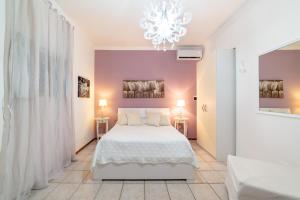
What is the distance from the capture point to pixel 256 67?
9.07ft

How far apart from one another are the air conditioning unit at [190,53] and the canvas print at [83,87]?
2.65m

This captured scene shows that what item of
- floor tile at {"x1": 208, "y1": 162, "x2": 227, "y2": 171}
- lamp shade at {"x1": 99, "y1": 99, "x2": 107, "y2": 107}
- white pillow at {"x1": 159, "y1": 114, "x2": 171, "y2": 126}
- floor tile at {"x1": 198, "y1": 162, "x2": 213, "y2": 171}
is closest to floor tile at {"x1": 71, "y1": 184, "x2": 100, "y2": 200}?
floor tile at {"x1": 198, "y1": 162, "x2": 213, "y2": 171}

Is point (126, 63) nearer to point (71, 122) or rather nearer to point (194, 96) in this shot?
point (194, 96)

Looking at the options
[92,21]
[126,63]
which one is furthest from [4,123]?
[126,63]

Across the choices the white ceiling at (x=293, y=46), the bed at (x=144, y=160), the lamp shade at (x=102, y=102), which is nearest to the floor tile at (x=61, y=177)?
the bed at (x=144, y=160)

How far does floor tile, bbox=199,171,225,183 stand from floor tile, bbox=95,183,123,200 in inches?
51.8

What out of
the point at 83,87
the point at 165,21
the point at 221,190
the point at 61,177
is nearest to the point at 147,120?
the point at 83,87

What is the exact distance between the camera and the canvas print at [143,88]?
5.31m

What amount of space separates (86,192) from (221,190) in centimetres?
180

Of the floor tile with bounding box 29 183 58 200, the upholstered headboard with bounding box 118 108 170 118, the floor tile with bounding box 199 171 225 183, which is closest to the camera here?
the floor tile with bounding box 29 183 58 200

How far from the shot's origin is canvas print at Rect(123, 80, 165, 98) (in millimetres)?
5312

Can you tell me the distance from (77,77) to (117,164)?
2.28 m

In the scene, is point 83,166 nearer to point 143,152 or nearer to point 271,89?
point 143,152

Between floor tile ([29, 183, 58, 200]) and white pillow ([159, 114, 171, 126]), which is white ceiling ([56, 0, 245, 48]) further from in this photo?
floor tile ([29, 183, 58, 200])
